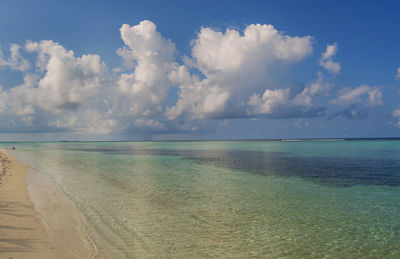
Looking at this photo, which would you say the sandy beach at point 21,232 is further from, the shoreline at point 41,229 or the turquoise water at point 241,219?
the turquoise water at point 241,219

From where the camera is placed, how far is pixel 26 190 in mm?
19234

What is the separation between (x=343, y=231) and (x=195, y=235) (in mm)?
6903

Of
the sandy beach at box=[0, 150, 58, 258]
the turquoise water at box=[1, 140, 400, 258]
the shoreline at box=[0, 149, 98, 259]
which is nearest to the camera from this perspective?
the sandy beach at box=[0, 150, 58, 258]

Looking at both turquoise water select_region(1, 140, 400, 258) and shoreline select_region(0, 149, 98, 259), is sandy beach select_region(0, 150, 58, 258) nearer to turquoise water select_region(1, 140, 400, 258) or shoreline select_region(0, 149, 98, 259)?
shoreline select_region(0, 149, 98, 259)

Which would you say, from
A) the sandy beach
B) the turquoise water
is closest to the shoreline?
the sandy beach

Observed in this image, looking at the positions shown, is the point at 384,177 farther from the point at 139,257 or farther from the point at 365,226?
the point at 139,257

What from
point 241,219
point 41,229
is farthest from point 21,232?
point 241,219

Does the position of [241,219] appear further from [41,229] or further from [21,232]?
[21,232]

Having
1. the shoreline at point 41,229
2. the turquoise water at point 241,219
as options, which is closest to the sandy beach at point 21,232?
the shoreline at point 41,229

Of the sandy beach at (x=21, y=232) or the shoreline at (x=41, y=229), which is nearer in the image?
the sandy beach at (x=21, y=232)

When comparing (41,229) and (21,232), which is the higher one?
(21,232)

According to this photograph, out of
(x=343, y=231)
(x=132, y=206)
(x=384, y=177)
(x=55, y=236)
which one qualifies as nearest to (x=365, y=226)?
(x=343, y=231)

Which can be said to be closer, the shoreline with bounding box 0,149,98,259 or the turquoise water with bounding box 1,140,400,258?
the shoreline with bounding box 0,149,98,259

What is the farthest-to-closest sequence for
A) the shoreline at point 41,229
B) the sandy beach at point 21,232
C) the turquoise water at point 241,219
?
the turquoise water at point 241,219, the shoreline at point 41,229, the sandy beach at point 21,232
